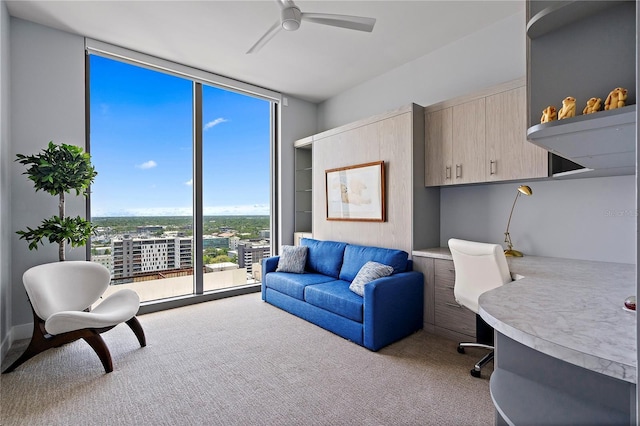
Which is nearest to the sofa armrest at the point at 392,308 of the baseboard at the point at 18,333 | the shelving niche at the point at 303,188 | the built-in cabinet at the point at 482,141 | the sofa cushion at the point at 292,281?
the sofa cushion at the point at 292,281

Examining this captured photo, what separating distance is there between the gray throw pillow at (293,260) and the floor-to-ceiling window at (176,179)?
82cm

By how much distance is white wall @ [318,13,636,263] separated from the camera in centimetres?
247

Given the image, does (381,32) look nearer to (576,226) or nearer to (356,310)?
(576,226)

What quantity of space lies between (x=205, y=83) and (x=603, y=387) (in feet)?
15.1

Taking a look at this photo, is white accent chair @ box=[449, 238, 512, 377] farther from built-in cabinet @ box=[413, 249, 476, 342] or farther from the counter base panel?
the counter base panel

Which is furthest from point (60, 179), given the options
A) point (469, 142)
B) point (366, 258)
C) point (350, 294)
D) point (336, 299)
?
point (469, 142)

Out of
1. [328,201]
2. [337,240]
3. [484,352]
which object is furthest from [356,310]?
[328,201]

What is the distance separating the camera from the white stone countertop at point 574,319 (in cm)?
73

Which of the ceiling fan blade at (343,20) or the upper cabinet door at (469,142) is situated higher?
the ceiling fan blade at (343,20)

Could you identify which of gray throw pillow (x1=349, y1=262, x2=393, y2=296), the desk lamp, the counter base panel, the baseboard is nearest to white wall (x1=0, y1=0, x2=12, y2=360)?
the baseboard

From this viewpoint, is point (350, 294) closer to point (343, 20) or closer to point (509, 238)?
point (509, 238)

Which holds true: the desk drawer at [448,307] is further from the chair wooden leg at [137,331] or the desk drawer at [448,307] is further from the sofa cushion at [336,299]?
the chair wooden leg at [137,331]

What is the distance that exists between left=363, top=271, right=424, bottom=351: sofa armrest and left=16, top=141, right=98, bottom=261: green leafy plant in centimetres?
268

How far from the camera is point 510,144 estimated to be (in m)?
2.74
